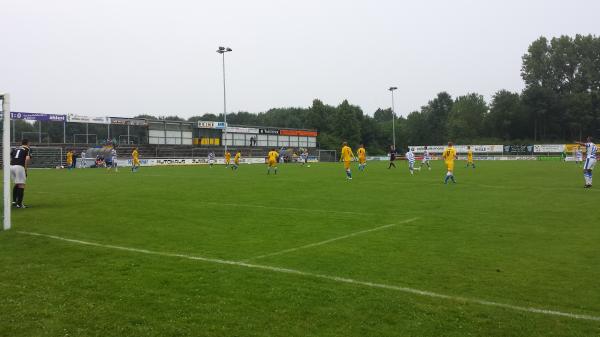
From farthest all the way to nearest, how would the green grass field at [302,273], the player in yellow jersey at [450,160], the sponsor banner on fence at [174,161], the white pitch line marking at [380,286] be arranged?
the sponsor banner on fence at [174,161], the player in yellow jersey at [450,160], the white pitch line marking at [380,286], the green grass field at [302,273]

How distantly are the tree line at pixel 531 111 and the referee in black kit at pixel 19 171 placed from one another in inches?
3091

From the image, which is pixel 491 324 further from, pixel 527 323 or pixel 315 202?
pixel 315 202

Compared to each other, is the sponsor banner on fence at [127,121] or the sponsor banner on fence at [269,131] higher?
the sponsor banner on fence at [127,121]

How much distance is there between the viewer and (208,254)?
8227 millimetres

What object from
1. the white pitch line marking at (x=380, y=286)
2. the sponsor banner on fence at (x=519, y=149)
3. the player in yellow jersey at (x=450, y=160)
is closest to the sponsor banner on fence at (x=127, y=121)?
the player in yellow jersey at (x=450, y=160)

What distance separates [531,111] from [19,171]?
103726 millimetres

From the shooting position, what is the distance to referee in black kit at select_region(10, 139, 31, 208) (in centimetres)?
1455

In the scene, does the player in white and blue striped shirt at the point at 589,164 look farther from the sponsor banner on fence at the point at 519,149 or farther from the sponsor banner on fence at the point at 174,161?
the sponsor banner on fence at the point at 519,149

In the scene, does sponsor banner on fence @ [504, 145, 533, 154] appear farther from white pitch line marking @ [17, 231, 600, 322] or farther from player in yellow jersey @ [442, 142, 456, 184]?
white pitch line marking @ [17, 231, 600, 322]

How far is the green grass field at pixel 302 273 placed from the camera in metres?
5.08

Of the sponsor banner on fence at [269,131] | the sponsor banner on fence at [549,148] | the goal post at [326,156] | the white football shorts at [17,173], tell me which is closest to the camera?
the white football shorts at [17,173]

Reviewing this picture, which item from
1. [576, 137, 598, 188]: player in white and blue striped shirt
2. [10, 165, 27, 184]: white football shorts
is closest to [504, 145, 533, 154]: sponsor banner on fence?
[576, 137, 598, 188]: player in white and blue striped shirt

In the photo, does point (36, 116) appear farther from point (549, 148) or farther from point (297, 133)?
point (549, 148)

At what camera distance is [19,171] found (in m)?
14.5
